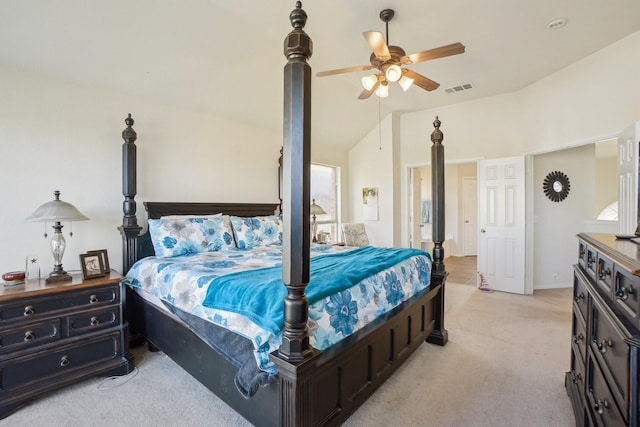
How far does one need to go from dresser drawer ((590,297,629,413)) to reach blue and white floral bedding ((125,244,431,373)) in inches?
45.5

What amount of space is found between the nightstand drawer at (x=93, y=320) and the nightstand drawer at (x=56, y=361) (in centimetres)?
8

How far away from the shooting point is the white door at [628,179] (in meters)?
2.84

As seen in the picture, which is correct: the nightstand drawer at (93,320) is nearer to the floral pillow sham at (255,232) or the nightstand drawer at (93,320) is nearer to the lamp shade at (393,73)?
the floral pillow sham at (255,232)

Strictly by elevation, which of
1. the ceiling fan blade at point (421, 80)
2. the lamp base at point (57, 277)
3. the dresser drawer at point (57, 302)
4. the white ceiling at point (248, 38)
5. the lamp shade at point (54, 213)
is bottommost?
the dresser drawer at point (57, 302)

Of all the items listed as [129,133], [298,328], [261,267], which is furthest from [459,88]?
[298,328]

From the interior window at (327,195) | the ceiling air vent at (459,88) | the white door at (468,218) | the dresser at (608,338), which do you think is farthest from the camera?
the white door at (468,218)

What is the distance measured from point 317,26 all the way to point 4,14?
2.46m

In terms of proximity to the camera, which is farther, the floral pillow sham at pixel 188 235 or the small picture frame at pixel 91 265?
the floral pillow sham at pixel 188 235

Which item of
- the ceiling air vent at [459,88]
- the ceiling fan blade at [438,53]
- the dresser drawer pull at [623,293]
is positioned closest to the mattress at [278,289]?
the dresser drawer pull at [623,293]

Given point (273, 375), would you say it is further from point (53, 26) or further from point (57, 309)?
point (53, 26)

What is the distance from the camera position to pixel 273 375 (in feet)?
4.88

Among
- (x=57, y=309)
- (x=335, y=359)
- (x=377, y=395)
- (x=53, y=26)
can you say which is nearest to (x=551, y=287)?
(x=377, y=395)

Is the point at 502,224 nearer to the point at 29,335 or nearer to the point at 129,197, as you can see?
the point at 129,197

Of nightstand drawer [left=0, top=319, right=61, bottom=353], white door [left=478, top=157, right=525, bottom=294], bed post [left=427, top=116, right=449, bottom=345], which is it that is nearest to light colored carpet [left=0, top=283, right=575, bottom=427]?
bed post [left=427, top=116, right=449, bottom=345]
